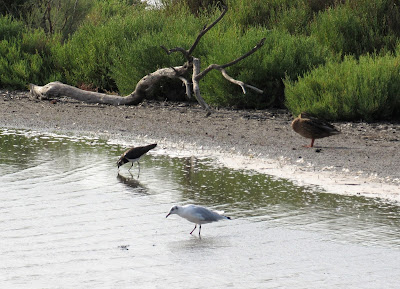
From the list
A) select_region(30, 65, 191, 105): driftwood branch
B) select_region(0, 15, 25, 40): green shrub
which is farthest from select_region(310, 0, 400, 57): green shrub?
select_region(0, 15, 25, 40): green shrub

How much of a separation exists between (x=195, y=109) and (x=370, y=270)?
11.3 metres

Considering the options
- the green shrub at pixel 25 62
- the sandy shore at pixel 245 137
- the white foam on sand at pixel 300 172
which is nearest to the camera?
the white foam on sand at pixel 300 172

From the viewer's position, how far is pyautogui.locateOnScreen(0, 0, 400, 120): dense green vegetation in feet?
48.6

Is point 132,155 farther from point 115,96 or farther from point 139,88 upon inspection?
point 115,96

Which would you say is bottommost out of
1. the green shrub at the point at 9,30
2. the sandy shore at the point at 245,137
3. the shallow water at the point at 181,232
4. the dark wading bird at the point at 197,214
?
the sandy shore at the point at 245,137

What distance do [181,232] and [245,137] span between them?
591 cm

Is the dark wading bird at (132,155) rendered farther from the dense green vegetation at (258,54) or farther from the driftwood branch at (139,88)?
the driftwood branch at (139,88)

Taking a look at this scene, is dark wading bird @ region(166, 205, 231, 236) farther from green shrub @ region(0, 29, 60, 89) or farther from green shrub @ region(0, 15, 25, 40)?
green shrub @ region(0, 15, 25, 40)

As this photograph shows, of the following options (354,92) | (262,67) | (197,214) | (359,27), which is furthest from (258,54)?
(197,214)

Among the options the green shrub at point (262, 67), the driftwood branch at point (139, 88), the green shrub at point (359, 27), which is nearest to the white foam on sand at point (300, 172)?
the driftwood branch at point (139, 88)

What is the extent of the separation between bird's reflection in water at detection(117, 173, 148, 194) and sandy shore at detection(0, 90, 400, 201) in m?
1.53

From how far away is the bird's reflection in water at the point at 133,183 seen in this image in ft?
30.4

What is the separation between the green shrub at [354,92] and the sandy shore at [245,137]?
362mm

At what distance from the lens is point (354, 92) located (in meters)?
14.5
